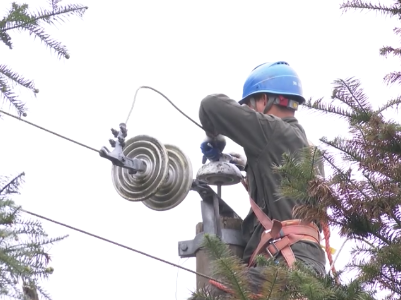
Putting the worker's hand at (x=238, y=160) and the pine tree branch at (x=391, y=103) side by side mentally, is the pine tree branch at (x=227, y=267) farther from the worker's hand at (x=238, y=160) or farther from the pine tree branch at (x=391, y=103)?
the worker's hand at (x=238, y=160)

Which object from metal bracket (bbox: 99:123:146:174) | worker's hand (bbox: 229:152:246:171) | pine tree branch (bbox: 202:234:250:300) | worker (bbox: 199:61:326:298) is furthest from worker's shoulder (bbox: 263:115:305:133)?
pine tree branch (bbox: 202:234:250:300)

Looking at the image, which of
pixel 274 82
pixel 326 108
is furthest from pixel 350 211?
pixel 274 82

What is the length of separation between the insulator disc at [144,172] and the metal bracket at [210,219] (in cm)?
37

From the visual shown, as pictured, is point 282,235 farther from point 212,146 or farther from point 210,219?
point 212,146

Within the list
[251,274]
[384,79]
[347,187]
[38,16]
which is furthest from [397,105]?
[38,16]

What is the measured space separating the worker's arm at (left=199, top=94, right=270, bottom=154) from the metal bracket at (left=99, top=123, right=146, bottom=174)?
0.57 meters

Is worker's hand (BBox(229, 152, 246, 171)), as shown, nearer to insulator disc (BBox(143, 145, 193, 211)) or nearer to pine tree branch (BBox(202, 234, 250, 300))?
insulator disc (BBox(143, 145, 193, 211))

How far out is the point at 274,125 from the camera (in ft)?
22.0

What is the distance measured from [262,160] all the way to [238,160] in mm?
463

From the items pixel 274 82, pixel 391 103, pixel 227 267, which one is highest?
pixel 274 82

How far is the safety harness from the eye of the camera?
6289 mm

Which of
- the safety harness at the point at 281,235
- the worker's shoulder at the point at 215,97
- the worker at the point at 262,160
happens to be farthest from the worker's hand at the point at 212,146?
the safety harness at the point at 281,235

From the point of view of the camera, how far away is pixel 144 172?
6793 millimetres

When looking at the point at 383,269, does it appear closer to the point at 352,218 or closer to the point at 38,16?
the point at 352,218
